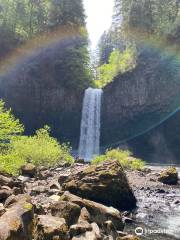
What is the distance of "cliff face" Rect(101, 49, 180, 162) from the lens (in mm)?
63062

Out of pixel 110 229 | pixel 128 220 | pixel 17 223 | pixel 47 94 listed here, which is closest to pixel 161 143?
pixel 47 94

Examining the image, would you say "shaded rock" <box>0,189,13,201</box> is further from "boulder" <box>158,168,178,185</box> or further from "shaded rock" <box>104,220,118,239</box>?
"boulder" <box>158,168,178,185</box>

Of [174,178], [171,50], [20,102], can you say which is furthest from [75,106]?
[174,178]

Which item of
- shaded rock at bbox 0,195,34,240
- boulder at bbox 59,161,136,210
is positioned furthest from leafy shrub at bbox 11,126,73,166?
shaded rock at bbox 0,195,34,240

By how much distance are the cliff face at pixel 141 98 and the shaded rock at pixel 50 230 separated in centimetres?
5313

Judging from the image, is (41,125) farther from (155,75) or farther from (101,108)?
(155,75)

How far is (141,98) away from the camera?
64.7 m

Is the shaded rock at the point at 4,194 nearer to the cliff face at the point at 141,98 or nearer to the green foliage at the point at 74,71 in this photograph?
the cliff face at the point at 141,98

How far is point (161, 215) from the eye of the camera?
18797 mm

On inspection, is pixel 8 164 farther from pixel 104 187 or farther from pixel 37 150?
pixel 37 150

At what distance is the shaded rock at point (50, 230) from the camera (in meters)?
10.6

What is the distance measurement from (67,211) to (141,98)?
53.1m

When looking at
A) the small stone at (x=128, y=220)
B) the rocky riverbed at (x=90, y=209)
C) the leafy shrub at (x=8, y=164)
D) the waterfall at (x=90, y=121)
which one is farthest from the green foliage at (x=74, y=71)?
the small stone at (x=128, y=220)

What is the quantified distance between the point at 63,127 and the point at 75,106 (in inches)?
167
